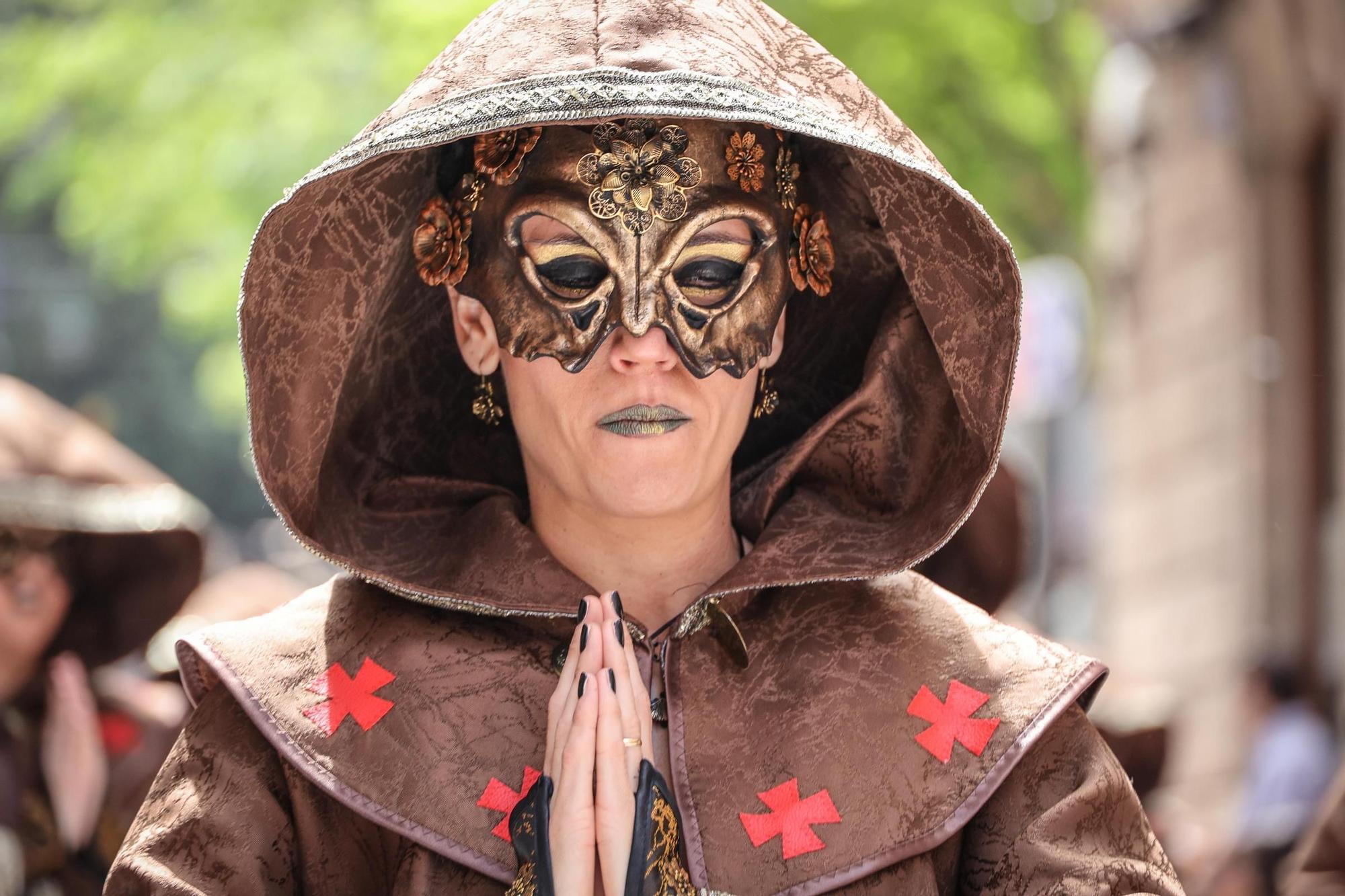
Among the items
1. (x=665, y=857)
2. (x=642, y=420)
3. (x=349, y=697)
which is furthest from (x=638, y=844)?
(x=642, y=420)

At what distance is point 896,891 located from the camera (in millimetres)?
3094

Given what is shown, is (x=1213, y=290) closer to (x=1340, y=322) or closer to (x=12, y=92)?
(x=1340, y=322)

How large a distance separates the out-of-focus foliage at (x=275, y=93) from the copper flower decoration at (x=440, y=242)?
7552 millimetres

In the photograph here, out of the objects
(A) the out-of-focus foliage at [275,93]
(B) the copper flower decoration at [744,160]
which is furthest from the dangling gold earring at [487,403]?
(A) the out-of-focus foliage at [275,93]

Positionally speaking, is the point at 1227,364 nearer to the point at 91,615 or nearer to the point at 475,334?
the point at 91,615

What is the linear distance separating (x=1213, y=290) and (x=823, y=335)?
9.81 meters

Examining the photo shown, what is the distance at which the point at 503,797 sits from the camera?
3.12 metres

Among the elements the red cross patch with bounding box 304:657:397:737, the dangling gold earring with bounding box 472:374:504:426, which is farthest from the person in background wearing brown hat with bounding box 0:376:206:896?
the red cross patch with bounding box 304:657:397:737

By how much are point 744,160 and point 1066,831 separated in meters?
1.15

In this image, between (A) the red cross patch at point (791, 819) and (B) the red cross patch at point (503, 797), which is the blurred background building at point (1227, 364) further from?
(B) the red cross patch at point (503, 797)

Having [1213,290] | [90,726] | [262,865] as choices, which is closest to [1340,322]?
[1213,290]

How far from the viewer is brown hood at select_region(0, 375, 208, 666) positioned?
550 centimetres

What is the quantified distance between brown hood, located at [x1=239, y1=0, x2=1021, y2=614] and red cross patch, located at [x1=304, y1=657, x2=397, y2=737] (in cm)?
15

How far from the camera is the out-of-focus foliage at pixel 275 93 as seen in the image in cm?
1154
